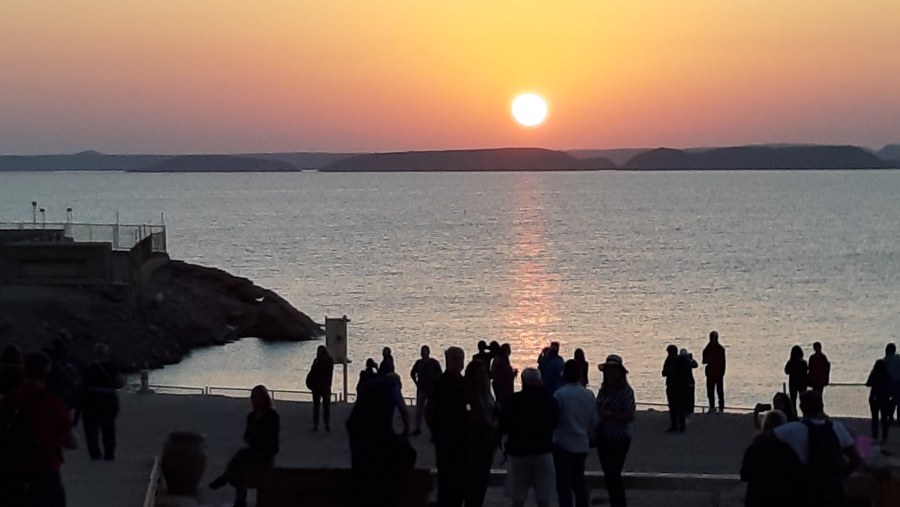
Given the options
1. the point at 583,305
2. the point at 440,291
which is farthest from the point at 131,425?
the point at 440,291

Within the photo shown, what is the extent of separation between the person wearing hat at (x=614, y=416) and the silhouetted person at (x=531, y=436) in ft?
2.17

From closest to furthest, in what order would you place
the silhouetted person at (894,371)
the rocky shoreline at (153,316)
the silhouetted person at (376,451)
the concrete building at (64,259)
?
the silhouetted person at (376,451) < the silhouetted person at (894,371) < the rocky shoreline at (153,316) < the concrete building at (64,259)

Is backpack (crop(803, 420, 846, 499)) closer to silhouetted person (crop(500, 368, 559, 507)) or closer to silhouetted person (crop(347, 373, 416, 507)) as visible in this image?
silhouetted person (crop(500, 368, 559, 507))

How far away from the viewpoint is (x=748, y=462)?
8883 millimetres

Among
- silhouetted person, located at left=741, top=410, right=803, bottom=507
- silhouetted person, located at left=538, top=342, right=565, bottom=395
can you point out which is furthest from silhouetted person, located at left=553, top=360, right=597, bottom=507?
silhouetted person, located at left=538, top=342, right=565, bottom=395

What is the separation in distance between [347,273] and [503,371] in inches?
2925

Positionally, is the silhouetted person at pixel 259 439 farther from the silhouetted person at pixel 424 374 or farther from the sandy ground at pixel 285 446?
the silhouetted person at pixel 424 374

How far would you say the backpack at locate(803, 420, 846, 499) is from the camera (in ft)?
28.9

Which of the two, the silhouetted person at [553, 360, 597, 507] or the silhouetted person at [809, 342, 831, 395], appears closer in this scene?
the silhouetted person at [553, 360, 597, 507]

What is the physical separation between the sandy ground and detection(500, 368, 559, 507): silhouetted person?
6.80 feet

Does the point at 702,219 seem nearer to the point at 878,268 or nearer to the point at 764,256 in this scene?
the point at 764,256

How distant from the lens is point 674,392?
1905cm

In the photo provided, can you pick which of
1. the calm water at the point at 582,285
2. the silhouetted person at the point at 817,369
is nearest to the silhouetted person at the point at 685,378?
the silhouetted person at the point at 817,369

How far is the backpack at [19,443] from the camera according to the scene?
8.25 metres
